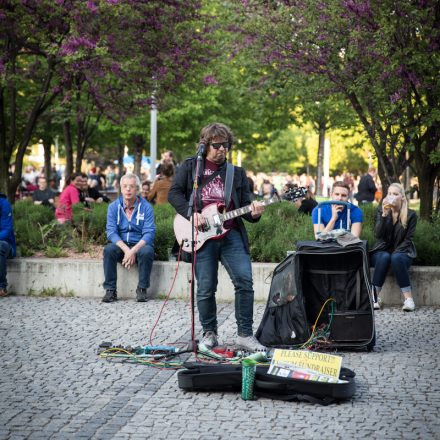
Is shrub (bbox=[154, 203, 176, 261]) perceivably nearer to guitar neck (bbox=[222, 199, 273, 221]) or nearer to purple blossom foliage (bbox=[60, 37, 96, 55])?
purple blossom foliage (bbox=[60, 37, 96, 55])

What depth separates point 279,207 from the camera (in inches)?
640

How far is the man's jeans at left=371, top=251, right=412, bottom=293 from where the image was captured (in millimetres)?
11500

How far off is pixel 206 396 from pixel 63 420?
1.12 metres

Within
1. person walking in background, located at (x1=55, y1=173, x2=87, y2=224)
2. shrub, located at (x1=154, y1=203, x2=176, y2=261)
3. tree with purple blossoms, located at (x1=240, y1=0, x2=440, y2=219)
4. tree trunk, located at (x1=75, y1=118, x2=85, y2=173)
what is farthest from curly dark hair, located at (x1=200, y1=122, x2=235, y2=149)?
tree trunk, located at (x1=75, y1=118, x2=85, y2=173)

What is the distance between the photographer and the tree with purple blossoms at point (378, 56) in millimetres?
13820

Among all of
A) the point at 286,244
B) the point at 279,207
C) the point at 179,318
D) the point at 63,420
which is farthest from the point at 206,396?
the point at 279,207

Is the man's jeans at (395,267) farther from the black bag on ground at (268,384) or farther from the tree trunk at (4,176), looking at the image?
the tree trunk at (4,176)

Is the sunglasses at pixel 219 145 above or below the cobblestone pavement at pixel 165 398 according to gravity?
above

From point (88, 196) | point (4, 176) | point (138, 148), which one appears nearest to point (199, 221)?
point (4, 176)

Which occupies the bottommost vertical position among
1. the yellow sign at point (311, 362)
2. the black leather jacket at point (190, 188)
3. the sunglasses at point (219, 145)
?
the yellow sign at point (311, 362)

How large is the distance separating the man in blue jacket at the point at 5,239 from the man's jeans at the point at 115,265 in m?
1.30

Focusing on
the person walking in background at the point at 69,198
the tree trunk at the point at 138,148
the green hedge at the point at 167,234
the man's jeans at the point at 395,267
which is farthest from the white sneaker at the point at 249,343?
the tree trunk at the point at 138,148

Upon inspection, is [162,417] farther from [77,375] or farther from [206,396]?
[77,375]

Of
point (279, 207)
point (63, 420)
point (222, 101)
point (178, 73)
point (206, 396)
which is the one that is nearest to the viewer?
point (63, 420)
